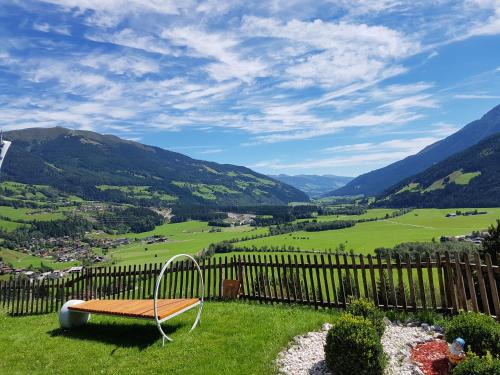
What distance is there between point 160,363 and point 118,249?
15673 cm

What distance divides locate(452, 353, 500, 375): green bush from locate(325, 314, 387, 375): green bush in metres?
1.45

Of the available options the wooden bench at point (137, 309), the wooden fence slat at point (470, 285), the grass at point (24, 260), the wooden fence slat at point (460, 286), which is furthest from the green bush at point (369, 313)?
the grass at point (24, 260)

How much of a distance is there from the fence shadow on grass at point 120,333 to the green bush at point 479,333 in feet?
23.4

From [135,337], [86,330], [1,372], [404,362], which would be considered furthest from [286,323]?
[1,372]

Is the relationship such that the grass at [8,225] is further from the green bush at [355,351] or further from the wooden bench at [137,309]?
the green bush at [355,351]

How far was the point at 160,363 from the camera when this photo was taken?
8.79 metres

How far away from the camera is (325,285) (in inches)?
521

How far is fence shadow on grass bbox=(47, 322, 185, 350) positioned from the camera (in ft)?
34.0

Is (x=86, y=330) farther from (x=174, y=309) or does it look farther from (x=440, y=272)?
(x=440, y=272)

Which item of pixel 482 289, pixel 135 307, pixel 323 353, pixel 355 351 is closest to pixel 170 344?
pixel 135 307

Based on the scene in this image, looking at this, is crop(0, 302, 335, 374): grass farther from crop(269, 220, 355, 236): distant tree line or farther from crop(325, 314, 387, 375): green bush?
crop(269, 220, 355, 236): distant tree line

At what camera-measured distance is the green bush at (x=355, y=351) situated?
24.5 feet

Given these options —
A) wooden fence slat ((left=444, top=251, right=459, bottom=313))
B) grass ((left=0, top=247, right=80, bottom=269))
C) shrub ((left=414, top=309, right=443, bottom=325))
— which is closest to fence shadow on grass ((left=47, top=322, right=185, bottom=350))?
shrub ((left=414, top=309, right=443, bottom=325))

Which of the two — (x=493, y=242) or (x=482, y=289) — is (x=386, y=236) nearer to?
(x=493, y=242)
